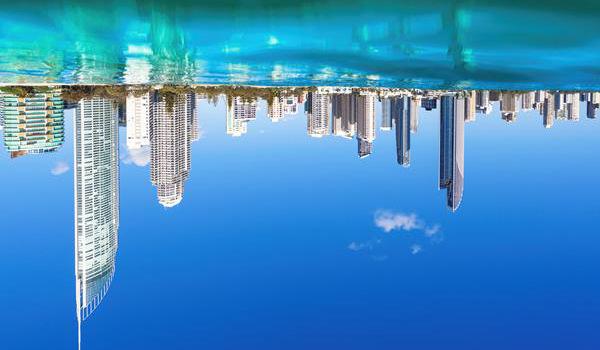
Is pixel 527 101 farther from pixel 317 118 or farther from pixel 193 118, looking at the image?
pixel 193 118

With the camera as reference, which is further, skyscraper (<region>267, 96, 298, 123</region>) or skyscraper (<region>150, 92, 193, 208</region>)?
skyscraper (<region>267, 96, 298, 123</region>)

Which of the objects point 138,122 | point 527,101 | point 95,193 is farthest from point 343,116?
point 95,193

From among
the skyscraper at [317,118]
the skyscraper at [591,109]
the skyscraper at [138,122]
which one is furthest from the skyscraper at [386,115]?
the skyscraper at [138,122]

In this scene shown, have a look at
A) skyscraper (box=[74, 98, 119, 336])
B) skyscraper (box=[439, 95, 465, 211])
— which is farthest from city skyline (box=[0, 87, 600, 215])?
skyscraper (box=[74, 98, 119, 336])

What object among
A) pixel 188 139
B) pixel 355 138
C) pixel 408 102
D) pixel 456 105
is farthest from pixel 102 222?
pixel 456 105

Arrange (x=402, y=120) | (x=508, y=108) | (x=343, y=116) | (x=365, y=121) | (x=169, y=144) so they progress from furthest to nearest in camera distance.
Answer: (x=402, y=120) → (x=365, y=121) → (x=343, y=116) → (x=169, y=144) → (x=508, y=108)

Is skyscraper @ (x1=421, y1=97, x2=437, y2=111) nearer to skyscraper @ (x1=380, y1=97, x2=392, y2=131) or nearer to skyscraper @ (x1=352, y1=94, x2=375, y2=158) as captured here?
skyscraper @ (x1=380, y1=97, x2=392, y2=131)
